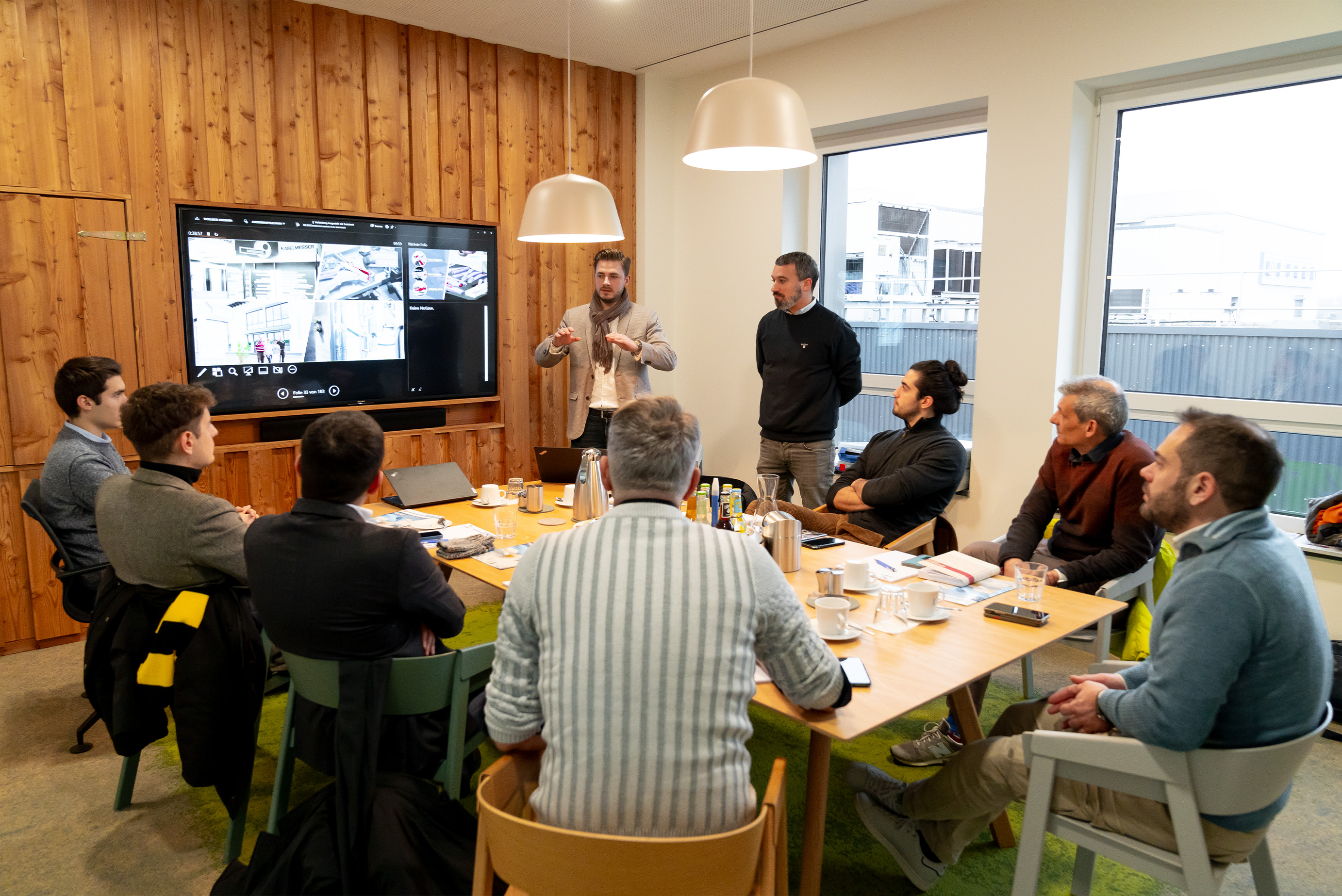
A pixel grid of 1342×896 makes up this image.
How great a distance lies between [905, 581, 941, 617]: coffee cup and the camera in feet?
7.35

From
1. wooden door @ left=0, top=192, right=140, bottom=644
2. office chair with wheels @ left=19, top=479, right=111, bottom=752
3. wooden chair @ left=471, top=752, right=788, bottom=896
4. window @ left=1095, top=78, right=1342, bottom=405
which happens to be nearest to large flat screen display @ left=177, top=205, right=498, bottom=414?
wooden door @ left=0, top=192, right=140, bottom=644

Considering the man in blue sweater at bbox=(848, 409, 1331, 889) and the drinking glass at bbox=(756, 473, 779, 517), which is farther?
the drinking glass at bbox=(756, 473, 779, 517)

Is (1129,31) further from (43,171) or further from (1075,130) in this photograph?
(43,171)

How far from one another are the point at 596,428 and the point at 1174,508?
3470mm

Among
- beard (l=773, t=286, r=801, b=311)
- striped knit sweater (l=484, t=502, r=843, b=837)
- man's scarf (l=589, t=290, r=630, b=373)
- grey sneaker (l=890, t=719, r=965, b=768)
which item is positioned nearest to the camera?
striped knit sweater (l=484, t=502, r=843, b=837)

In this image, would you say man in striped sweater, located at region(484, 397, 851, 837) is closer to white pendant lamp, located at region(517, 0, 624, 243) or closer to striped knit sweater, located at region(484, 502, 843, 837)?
striped knit sweater, located at region(484, 502, 843, 837)

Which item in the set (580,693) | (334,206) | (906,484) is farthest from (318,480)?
(334,206)

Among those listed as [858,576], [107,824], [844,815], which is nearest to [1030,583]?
[858,576]

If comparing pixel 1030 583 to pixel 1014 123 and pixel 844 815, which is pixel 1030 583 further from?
pixel 1014 123

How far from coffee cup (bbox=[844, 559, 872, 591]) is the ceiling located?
10.3ft

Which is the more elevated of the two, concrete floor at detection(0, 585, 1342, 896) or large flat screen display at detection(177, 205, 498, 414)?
large flat screen display at detection(177, 205, 498, 414)

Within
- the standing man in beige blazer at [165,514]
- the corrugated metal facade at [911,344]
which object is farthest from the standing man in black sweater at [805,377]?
the standing man in beige blazer at [165,514]

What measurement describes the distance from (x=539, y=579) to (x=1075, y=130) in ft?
11.9

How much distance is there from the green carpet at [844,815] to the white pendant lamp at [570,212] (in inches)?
72.3
